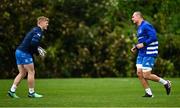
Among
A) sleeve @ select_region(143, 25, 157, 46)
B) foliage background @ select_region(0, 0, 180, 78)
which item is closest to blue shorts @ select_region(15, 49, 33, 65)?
sleeve @ select_region(143, 25, 157, 46)

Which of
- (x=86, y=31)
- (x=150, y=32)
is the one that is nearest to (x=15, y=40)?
(x=86, y=31)

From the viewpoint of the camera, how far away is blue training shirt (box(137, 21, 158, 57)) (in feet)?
58.7

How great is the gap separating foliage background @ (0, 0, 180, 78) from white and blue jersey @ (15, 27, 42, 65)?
2101 cm

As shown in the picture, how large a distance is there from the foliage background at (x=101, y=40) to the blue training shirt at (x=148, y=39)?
70.1 feet

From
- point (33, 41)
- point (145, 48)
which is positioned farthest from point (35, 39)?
point (145, 48)

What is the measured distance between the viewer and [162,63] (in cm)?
4028

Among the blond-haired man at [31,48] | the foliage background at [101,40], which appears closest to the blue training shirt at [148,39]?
the blond-haired man at [31,48]

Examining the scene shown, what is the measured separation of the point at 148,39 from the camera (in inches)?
704

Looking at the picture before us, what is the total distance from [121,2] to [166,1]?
107 inches

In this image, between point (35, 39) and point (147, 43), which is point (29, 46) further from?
point (147, 43)

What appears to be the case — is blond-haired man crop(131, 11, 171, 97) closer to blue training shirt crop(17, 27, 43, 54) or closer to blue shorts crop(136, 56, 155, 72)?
blue shorts crop(136, 56, 155, 72)

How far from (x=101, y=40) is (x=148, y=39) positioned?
2272cm

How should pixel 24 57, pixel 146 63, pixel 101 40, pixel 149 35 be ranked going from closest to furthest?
1. pixel 149 35
2. pixel 146 63
3. pixel 24 57
4. pixel 101 40

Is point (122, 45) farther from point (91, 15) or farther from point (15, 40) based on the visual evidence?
point (15, 40)
